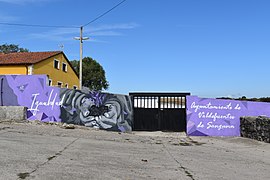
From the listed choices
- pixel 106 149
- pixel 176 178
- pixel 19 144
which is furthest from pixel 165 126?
pixel 176 178

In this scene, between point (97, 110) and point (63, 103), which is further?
point (97, 110)

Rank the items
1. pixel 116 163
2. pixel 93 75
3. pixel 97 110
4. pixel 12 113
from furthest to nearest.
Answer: pixel 93 75 → pixel 97 110 → pixel 12 113 → pixel 116 163

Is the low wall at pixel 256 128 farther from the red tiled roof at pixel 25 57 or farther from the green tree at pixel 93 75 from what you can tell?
the green tree at pixel 93 75

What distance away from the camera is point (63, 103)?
52.6ft

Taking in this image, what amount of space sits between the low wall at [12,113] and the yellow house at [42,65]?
1650 centimetres

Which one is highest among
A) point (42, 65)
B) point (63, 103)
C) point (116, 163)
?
point (42, 65)

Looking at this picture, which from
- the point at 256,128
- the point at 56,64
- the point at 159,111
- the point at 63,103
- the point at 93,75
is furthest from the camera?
the point at 93,75

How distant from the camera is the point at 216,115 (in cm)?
1619

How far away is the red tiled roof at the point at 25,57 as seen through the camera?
33.9 metres

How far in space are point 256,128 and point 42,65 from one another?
25.8 metres

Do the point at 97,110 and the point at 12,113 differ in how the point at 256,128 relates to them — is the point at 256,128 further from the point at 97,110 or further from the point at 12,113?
the point at 12,113

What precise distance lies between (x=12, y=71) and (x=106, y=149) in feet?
88.7

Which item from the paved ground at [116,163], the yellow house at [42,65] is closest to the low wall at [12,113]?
the paved ground at [116,163]

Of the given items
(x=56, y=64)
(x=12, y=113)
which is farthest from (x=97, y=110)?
(x=56, y=64)
